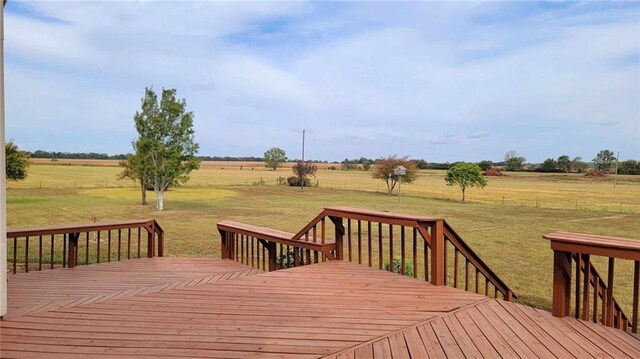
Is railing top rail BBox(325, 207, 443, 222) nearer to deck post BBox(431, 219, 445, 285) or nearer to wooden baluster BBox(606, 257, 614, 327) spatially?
deck post BBox(431, 219, 445, 285)

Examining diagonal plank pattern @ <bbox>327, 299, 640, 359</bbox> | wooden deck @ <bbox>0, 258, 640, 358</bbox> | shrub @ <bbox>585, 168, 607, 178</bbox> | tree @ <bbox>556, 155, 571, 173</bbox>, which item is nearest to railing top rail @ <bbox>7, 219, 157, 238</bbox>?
wooden deck @ <bbox>0, 258, 640, 358</bbox>

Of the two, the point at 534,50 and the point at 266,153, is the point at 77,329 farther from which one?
the point at 266,153

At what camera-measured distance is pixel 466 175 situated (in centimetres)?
2852

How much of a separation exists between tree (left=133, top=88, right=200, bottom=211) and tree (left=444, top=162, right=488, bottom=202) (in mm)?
18805

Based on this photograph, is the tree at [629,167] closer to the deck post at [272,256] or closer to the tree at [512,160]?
the tree at [512,160]

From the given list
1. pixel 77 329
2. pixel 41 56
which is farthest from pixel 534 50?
pixel 41 56

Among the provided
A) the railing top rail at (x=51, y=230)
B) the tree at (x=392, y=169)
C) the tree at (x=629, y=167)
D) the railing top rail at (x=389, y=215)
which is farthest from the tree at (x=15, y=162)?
the tree at (x=629, y=167)

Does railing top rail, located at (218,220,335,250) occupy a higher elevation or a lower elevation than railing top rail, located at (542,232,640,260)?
lower

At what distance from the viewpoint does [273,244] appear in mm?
5168

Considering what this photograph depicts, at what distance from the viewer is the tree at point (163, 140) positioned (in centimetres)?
1989

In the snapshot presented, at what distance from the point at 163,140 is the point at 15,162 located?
7756 mm

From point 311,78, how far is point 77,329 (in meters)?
13.7

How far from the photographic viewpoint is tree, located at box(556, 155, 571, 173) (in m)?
41.3

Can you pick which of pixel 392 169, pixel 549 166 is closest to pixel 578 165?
pixel 549 166
